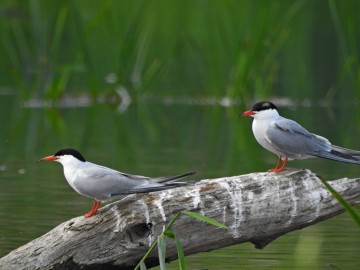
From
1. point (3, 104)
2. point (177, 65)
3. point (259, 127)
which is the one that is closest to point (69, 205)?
point (259, 127)

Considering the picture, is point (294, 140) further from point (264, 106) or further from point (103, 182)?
point (103, 182)

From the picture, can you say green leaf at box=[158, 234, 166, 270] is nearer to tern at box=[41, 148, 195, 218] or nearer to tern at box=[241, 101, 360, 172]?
tern at box=[41, 148, 195, 218]

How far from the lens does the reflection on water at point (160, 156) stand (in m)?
9.05

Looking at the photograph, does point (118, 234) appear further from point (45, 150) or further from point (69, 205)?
point (45, 150)

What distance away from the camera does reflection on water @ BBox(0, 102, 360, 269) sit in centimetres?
905

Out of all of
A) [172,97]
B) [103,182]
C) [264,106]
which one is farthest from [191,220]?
[172,97]

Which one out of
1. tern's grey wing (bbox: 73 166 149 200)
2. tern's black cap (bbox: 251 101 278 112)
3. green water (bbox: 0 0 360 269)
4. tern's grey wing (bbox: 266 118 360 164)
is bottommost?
tern's grey wing (bbox: 73 166 149 200)

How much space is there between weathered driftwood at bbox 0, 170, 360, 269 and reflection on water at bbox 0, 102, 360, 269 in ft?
1.51

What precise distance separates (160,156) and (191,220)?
662cm

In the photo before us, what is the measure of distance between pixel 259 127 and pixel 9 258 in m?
2.12

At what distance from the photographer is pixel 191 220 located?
7781 mm

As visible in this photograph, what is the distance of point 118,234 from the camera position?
764cm

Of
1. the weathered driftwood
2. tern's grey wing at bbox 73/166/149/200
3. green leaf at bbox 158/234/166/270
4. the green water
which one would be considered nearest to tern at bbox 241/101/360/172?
the weathered driftwood

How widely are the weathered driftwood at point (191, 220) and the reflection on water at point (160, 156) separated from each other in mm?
460
